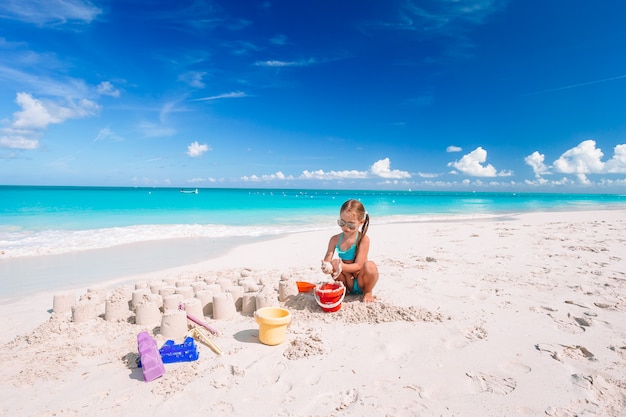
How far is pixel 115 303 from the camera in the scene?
392 centimetres

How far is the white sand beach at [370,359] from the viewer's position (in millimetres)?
2373

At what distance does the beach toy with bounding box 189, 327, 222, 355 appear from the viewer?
3.15 meters

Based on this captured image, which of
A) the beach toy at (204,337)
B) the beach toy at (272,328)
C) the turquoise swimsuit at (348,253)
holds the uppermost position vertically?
the turquoise swimsuit at (348,253)

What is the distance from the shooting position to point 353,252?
4.16 metres

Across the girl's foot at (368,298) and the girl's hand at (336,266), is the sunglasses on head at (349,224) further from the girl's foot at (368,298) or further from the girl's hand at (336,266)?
the girl's foot at (368,298)

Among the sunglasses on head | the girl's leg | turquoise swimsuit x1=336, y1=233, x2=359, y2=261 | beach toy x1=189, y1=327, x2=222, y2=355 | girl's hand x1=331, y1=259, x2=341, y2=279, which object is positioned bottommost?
beach toy x1=189, y1=327, x2=222, y2=355

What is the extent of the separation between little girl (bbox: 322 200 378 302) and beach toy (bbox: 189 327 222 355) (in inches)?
57.1

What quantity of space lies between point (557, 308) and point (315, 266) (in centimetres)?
395

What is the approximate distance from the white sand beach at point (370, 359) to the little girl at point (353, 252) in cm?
28

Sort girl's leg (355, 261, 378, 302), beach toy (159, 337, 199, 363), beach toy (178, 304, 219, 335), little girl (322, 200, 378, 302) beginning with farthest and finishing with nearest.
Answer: girl's leg (355, 261, 378, 302), little girl (322, 200, 378, 302), beach toy (178, 304, 219, 335), beach toy (159, 337, 199, 363)

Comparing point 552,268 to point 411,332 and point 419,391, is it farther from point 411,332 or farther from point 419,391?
point 419,391

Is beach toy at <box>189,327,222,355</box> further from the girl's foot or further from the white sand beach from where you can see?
the girl's foot

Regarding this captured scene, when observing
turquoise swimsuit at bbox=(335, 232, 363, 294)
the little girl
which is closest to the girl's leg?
the little girl

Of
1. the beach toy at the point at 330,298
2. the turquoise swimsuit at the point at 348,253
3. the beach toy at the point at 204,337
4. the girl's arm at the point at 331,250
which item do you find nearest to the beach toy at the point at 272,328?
the beach toy at the point at 204,337
